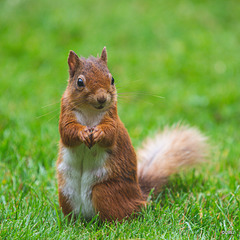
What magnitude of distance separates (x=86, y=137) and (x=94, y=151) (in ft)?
0.70

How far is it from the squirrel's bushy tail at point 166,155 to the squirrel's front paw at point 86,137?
2.83ft

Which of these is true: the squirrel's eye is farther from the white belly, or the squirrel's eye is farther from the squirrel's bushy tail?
the squirrel's bushy tail

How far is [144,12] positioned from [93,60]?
6578mm

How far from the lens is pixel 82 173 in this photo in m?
2.60

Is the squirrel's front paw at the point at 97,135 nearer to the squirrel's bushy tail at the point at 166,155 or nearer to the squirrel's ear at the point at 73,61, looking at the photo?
the squirrel's ear at the point at 73,61

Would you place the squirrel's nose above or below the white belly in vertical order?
above

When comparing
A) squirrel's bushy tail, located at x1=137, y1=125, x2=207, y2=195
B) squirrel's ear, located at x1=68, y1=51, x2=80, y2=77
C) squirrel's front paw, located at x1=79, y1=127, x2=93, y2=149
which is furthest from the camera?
squirrel's bushy tail, located at x1=137, y1=125, x2=207, y2=195

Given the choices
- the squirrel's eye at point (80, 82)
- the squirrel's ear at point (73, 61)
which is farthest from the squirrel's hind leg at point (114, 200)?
the squirrel's ear at point (73, 61)

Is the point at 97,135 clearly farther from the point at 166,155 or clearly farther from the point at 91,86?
the point at 166,155

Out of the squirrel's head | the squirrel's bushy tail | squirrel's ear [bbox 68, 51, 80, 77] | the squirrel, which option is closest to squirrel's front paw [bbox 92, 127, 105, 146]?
the squirrel

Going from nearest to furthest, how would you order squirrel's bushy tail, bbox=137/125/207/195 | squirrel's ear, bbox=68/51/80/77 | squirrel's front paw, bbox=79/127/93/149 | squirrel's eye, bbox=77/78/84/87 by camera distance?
squirrel's front paw, bbox=79/127/93/149, squirrel's eye, bbox=77/78/84/87, squirrel's ear, bbox=68/51/80/77, squirrel's bushy tail, bbox=137/125/207/195

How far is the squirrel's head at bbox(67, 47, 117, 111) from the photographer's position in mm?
2408

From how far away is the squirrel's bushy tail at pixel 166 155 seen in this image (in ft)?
10.4

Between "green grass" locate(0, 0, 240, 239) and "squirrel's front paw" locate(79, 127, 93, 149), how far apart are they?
479 mm
